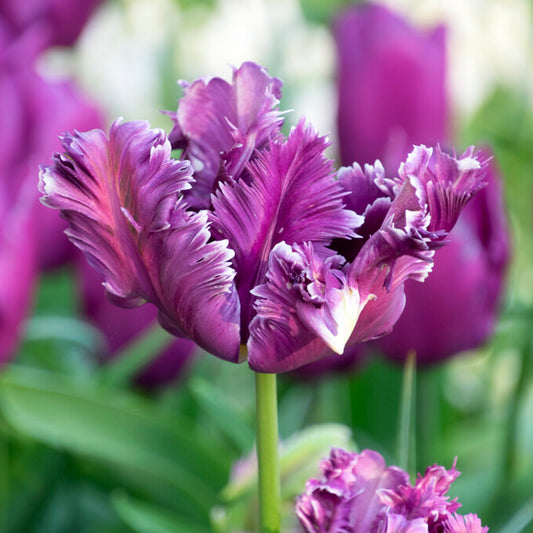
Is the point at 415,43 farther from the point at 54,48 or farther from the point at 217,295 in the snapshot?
the point at 217,295

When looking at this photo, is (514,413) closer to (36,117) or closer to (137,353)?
(137,353)

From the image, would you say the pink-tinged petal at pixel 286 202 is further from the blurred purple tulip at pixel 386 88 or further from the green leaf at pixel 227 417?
the blurred purple tulip at pixel 386 88

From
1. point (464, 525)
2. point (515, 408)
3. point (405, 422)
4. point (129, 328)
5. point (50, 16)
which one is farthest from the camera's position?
point (50, 16)

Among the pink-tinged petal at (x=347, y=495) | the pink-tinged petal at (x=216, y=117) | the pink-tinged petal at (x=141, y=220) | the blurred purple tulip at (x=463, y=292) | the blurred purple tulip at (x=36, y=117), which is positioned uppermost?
the pink-tinged petal at (x=216, y=117)

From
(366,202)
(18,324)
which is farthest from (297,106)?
(366,202)

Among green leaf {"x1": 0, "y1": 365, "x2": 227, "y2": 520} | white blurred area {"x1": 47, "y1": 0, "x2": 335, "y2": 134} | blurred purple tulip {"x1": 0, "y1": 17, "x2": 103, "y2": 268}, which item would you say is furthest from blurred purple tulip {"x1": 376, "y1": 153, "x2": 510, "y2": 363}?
white blurred area {"x1": 47, "y1": 0, "x2": 335, "y2": 134}

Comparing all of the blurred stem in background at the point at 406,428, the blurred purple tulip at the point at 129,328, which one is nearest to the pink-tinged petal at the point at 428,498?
the blurred stem in background at the point at 406,428

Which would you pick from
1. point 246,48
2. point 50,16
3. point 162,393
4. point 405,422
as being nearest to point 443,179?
point 405,422
